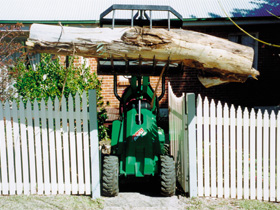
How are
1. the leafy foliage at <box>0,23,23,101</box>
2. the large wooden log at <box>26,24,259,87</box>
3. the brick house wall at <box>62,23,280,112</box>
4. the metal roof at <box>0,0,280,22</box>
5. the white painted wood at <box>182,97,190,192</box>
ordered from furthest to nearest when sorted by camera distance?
the brick house wall at <box>62,23,280,112</box>, the metal roof at <box>0,0,280,22</box>, the leafy foliage at <box>0,23,23,101</box>, the white painted wood at <box>182,97,190,192</box>, the large wooden log at <box>26,24,259,87</box>

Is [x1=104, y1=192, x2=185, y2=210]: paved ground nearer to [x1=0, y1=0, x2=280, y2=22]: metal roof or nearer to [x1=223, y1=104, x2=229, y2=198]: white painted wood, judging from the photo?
[x1=223, y1=104, x2=229, y2=198]: white painted wood

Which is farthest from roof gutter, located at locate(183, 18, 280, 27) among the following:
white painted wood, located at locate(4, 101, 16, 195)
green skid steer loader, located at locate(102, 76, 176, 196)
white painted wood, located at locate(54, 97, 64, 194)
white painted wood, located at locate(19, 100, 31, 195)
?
white painted wood, located at locate(4, 101, 16, 195)

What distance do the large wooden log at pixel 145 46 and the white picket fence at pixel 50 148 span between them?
0.83 metres

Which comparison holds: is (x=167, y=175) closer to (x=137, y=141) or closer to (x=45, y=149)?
(x=137, y=141)

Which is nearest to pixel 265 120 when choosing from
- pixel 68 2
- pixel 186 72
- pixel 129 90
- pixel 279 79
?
pixel 129 90

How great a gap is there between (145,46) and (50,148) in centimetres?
223

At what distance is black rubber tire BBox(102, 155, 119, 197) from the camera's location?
4.78 meters

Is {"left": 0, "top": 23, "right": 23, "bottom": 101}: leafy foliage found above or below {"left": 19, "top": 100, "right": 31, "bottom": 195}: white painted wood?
above

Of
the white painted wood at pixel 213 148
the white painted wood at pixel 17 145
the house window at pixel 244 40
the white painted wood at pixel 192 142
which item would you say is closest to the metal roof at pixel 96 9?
the house window at pixel 244 40

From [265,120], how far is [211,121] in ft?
2.65

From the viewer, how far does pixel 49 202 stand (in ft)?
15.8

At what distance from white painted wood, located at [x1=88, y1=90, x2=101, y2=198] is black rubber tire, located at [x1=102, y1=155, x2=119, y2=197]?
0.17 metres

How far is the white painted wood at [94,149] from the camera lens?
4.82 m

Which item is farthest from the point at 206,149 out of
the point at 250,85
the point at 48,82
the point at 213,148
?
the point at 250,85
